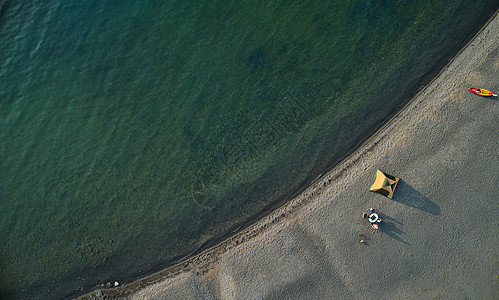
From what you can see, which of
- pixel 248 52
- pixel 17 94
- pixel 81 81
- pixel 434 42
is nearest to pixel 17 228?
pixel 17 94

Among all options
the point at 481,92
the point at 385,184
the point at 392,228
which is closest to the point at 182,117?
the point at 385,184

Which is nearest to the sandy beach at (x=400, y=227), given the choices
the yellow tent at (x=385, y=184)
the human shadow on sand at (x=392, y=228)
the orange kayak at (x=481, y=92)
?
the human shadow on sand at (x=392, y=228)

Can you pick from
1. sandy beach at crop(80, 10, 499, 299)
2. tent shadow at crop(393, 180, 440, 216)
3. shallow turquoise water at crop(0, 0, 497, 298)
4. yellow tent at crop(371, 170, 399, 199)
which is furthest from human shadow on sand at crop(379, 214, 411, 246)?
shallow turquoise water at crop(0, 0, 497, 298)

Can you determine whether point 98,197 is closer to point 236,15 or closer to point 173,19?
point 173,19

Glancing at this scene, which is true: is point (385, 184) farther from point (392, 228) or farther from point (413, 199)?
point (392, 228)

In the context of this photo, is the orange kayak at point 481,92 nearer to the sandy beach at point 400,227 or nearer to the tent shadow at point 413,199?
the sandy beach at point 400,227

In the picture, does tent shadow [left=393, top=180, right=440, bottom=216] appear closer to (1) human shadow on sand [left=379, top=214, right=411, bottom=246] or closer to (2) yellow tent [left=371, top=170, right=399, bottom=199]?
(2) yellow tent [left=371, top=170, right=399, bottom=199]
